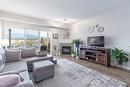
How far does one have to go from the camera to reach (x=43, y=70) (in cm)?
250

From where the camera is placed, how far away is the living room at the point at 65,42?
247 centimetres

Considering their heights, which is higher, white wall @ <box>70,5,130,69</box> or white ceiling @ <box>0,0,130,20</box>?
white ceiling @ <box>0,0,130,20</box>

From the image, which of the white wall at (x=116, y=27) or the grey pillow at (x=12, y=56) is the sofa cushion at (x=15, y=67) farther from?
the white wall at (x=116, y=27)

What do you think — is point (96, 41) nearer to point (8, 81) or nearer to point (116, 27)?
point (116, 27)

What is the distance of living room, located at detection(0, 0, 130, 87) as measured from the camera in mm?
2475

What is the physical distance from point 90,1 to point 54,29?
13.6 ft

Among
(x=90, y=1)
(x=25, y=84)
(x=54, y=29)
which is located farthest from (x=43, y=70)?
(x=54, y=29)

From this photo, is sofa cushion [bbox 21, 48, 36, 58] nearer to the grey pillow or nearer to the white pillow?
the grey pillow

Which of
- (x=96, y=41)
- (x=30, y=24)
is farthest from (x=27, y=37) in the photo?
(x=96, y=41)

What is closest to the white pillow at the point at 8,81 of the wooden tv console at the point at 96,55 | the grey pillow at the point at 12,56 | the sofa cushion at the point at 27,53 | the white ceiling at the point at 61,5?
the grey pillow at the point at 12,56

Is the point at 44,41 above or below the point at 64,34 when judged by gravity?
below

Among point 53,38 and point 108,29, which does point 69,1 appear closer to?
point 108,29

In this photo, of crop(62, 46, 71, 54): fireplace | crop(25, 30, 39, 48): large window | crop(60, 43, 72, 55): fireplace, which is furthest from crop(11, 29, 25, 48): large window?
crop(62, 46, 71, 54): fireplace

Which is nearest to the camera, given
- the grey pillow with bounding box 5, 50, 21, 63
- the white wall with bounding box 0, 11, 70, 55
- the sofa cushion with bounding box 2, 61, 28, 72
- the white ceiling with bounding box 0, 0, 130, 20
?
the sofa cushion with bounding box 2, 61, 28, 72
